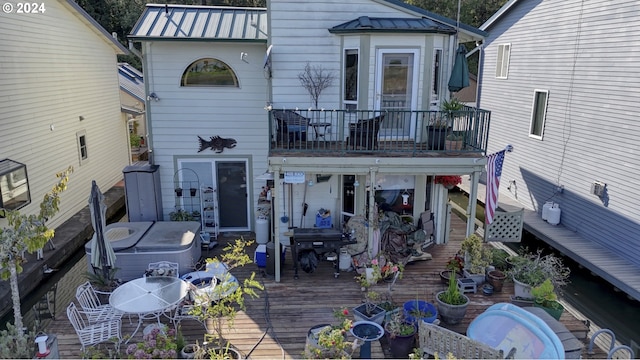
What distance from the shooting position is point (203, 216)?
12.2 m

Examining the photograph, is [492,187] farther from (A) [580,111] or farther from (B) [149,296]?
(B) [149,296]

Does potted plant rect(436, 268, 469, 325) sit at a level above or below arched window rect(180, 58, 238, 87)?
below

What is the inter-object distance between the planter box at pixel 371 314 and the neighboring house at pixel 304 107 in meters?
2.50

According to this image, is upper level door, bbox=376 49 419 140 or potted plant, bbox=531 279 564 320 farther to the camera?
upper level door, bbox=376 49 419 140

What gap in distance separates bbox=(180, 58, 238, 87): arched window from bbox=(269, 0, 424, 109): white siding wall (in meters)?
1.63

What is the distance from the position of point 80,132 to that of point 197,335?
1037 cm

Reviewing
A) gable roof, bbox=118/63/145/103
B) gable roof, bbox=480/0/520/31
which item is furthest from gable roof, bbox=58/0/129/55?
gable roof, bbox=480/0/520/31

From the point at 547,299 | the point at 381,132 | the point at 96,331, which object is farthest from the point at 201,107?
the point at 547,299

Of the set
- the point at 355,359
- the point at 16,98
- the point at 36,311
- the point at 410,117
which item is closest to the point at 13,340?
the point at 36,311

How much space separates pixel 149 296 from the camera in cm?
758

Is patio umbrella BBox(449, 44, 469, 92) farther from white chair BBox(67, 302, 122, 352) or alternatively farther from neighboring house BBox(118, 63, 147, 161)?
neighboring house BBox(118, 63, 147, 161)

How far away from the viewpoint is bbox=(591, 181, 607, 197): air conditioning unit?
11.7 m

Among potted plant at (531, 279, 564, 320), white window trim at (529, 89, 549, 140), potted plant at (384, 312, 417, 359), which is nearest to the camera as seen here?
potted plant at (384, 312, 417, 359)

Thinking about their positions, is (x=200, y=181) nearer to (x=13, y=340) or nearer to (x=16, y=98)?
(x=16, y=98)
